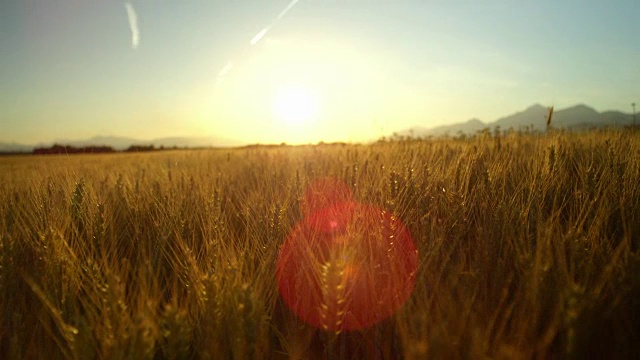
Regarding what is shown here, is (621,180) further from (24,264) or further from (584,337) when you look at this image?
(24,264)

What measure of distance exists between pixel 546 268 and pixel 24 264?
6.96 ft

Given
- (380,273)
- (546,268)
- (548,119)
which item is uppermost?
(548,119)

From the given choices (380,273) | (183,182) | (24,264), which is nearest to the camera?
(380,273)

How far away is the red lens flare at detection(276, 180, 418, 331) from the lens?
92 centimetres

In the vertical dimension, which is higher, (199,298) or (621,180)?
(621,180)

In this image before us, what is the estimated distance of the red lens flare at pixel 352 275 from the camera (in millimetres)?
921

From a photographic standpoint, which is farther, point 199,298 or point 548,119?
point 548,119

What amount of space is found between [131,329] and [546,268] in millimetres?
1011

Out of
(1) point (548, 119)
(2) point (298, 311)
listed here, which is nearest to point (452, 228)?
(2) point (298, 311)

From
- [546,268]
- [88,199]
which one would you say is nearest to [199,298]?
[546,268]

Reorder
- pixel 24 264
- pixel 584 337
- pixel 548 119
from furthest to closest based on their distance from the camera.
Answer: pixel 548 119 < pixel 24 264 < pixel 584 337

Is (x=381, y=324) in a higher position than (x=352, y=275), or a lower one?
lower

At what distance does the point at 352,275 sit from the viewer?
1217 millimetres

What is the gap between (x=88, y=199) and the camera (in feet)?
7.30
